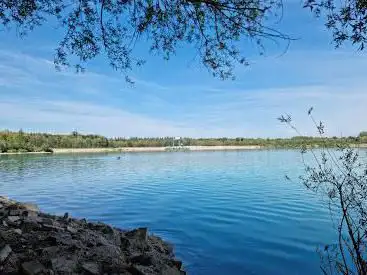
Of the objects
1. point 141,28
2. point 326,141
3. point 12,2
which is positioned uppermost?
point 12,2

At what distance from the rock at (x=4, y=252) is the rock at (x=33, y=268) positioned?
393 mm

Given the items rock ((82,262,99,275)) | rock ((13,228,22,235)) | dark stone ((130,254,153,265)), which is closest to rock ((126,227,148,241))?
dark stone ((130,254,153,265))

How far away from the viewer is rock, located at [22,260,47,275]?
6.91 m

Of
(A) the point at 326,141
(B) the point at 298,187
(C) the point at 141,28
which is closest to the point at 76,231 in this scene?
(C) the point at 141,28

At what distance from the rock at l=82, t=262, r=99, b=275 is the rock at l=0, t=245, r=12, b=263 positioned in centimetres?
146

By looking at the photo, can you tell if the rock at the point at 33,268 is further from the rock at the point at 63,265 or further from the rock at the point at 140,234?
the rock at the point at 140,234

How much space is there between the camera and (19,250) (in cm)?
793

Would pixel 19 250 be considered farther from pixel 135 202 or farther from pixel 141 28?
pixel 135 202

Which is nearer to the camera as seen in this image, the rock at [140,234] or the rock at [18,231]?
Result: the rock at [18,231]

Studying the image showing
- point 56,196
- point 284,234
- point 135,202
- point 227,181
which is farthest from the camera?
point 227,181

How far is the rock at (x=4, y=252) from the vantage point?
7066mm

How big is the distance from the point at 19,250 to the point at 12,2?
5450 mm

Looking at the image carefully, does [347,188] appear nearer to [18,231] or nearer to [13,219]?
[18,231]

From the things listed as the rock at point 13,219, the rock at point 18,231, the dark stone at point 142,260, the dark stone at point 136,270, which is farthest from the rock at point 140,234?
the rock at point 18,231
